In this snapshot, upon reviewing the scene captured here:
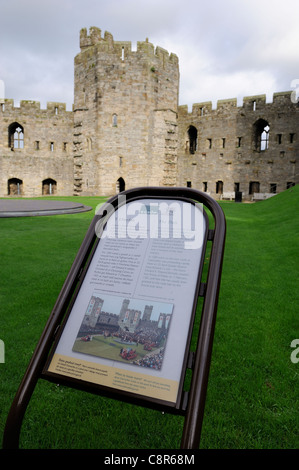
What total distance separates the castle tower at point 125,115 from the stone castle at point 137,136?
70mm

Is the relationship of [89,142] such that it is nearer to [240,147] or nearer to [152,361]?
[240,147]

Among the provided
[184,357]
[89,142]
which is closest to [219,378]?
[184,357]

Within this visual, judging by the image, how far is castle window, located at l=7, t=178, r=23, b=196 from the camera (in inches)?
1140

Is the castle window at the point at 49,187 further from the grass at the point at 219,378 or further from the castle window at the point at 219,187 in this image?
the grass at the point at 219,378

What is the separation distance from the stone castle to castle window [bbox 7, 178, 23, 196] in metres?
0.08

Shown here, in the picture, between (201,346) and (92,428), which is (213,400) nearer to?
(92,428)

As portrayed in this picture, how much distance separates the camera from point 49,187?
30.1 m

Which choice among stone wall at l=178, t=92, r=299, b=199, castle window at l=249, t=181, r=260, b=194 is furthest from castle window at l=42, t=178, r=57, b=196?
castle window at l=249, t=181, r=260, b=194

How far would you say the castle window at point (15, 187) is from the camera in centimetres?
2896

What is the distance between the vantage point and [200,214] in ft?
6.97

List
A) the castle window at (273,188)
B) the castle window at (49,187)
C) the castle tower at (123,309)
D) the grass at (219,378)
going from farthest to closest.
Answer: the castle window at (49,187)
the castle window at (273,188)
the grass at (219,378)
the castle tower at (123,309)

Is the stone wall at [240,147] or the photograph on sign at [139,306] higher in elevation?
the stone wall at [240,147]

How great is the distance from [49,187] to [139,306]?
98.4 feet

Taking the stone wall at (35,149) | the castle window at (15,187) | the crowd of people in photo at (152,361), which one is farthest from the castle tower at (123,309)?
the castle window at (15,187)
